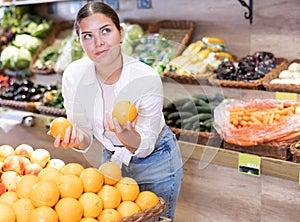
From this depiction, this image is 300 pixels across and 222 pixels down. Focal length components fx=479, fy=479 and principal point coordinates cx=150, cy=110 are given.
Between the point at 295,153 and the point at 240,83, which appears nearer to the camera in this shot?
the point at 295,153

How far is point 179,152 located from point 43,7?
3211 mm

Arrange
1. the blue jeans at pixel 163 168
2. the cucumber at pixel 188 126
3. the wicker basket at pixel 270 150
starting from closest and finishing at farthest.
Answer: the blue jeans at pixel 163 168 → the cucumber at pixel 188 126 → the wicker basket at pixel 270 150

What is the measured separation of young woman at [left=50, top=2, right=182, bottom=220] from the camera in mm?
1666

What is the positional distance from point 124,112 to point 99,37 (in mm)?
302

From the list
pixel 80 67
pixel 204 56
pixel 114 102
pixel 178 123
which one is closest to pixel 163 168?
pixel 114 102

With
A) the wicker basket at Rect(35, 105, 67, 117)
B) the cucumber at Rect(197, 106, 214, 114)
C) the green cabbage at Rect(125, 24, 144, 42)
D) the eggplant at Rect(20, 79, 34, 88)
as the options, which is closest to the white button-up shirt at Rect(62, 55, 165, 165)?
the cucumber at Rect(197, 106, 214, 114)

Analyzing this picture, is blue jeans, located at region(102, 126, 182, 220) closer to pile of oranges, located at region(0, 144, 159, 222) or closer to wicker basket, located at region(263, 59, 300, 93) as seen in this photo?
pile of oranges, located at region(0, 144, 159, 222)

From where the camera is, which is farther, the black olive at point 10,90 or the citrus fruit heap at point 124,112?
the black olive at point 10,90

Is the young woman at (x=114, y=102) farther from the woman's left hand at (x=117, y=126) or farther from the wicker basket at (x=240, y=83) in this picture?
the wicker basket at (x=240, y=83)

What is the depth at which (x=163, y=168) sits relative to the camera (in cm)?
195

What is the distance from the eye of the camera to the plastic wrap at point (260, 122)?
2465mm

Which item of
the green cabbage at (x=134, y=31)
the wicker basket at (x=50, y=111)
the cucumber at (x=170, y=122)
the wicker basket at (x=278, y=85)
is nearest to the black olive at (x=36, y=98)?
the wicker basket at (x=50, y=111)

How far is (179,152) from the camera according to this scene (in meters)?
1.97

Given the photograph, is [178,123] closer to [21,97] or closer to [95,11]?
[95,11]
